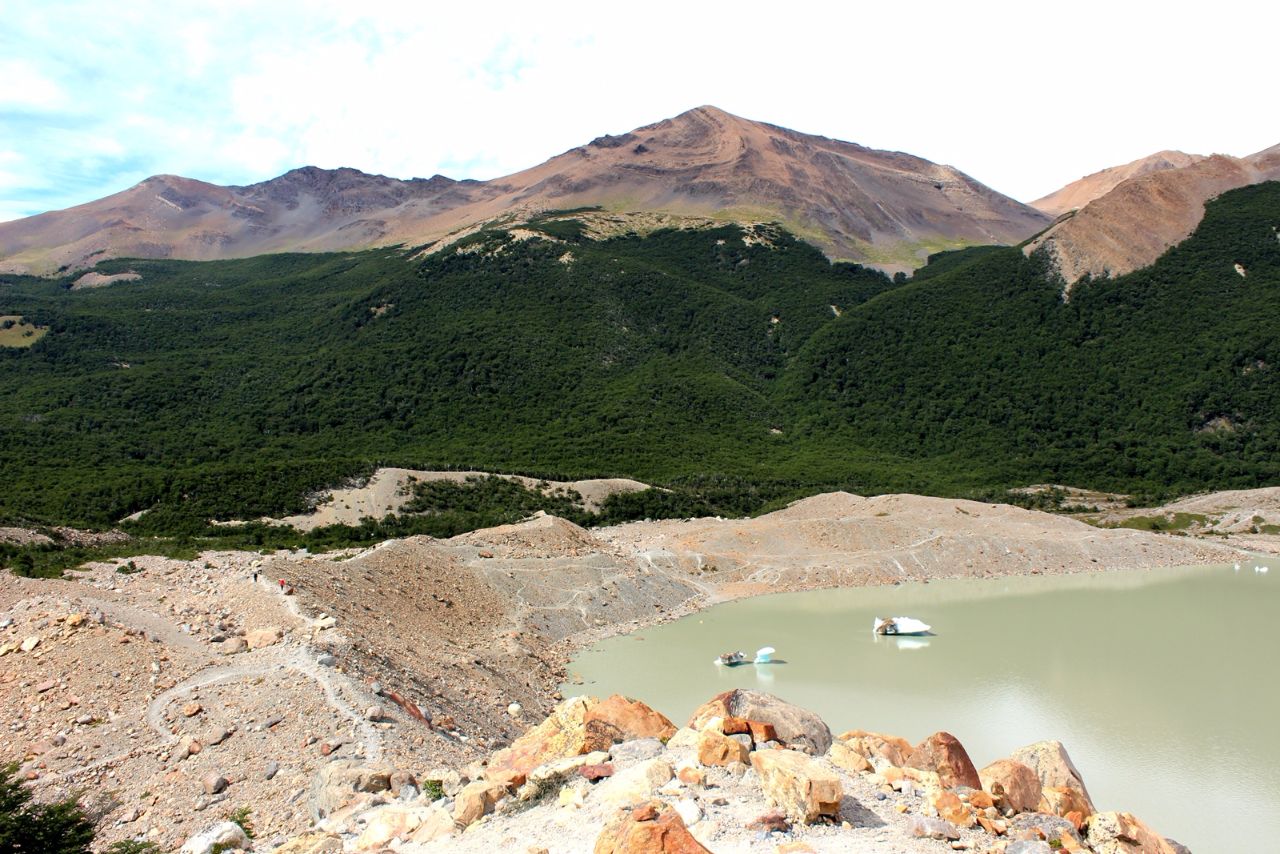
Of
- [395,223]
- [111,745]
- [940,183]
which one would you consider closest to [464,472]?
[111,745]

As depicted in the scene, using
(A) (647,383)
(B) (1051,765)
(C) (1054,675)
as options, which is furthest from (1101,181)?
(B) (1051,765)

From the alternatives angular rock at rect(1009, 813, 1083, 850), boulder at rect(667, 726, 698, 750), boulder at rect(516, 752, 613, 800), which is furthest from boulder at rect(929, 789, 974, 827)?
boulder at rect(516, 752, 613, 800)

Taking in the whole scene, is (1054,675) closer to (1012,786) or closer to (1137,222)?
(1012,786)

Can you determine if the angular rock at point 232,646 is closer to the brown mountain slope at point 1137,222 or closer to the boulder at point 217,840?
the boulder at point 217,840

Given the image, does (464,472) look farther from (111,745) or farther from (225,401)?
(111,745)

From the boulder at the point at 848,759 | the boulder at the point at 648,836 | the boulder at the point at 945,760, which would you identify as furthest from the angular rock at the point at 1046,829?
the boulder at the point at 648,836

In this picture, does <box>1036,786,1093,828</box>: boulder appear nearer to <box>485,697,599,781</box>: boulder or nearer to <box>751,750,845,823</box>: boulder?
<box>751,750,845,823</box>: boulder
